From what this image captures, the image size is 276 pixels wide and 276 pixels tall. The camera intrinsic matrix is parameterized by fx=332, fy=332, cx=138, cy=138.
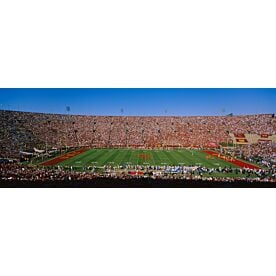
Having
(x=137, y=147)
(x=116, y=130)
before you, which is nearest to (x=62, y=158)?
(x=116, y=130)

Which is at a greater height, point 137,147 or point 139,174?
point 137,147

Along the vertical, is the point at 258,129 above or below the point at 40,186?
above

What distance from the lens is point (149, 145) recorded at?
17.0m

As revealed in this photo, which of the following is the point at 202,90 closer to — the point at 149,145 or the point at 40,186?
the point at 149,145

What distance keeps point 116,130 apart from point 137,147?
1.60m

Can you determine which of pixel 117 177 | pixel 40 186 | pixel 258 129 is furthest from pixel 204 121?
pixel 40 186

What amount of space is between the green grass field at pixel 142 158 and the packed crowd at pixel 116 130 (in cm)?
62

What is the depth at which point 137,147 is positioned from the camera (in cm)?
1684

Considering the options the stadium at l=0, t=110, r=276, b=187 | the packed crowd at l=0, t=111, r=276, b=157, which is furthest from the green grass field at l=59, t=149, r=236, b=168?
the packed crowd at l=0, t=111, r=276, b=157

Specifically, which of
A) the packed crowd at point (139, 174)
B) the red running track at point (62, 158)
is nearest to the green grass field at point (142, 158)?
the red running track at point (62, 158)

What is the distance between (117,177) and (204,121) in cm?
519

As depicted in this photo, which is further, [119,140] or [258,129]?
[119,140]

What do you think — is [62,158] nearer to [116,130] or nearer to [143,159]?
[116,130]

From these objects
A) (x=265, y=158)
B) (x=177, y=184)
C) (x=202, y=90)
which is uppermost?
(x=202, y=90)
